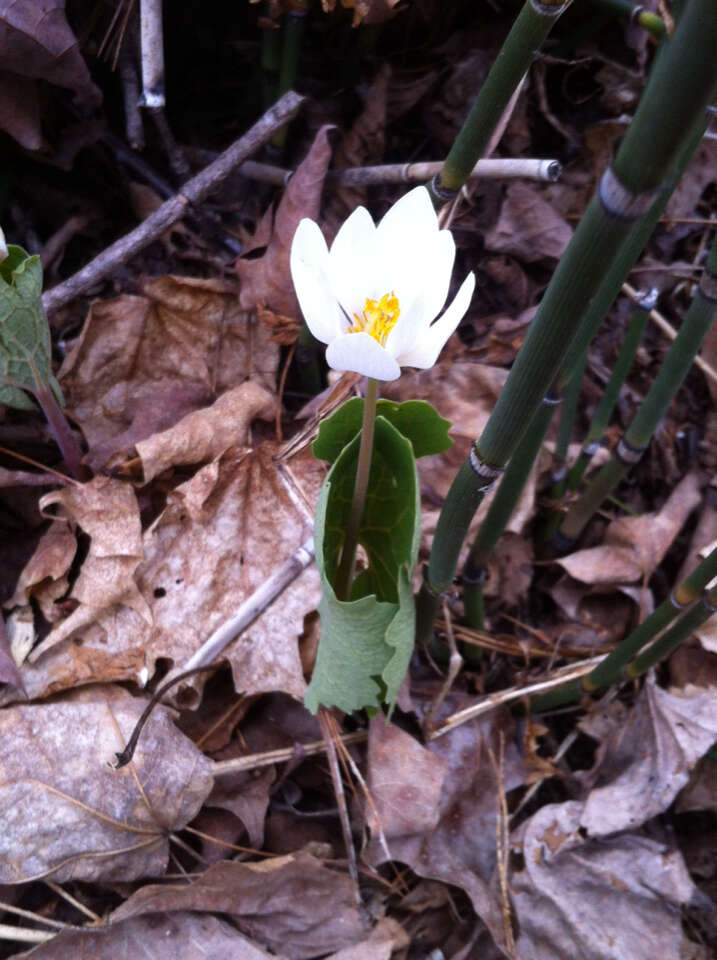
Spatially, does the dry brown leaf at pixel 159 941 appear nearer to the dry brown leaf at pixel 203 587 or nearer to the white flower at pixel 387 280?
the dry brown leaf at pixel 203 587

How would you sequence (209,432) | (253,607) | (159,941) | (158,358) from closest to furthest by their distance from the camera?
1. (159,941)
2. (253,607)
3. (209,432)
4. (158,358)

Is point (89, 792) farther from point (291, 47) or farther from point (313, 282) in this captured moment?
point (291, 47)

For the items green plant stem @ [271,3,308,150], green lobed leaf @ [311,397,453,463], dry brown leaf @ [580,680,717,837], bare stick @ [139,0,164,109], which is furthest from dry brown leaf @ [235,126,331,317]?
dry brown leaf @ [580,680,717,837]

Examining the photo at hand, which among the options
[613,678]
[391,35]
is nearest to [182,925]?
[613,678]

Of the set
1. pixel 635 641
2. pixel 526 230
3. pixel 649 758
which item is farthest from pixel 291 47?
pixel 649 758

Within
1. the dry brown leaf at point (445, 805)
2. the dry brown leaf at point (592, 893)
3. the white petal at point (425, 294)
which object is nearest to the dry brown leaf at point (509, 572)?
the dry brown leaf at point (445, 805)
